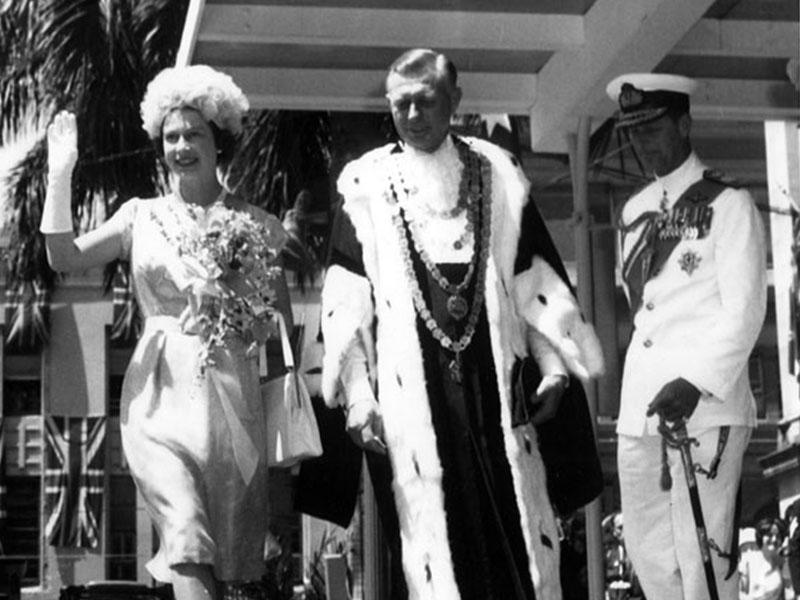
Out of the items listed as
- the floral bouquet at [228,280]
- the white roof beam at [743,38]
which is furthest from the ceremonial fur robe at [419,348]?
the white roof beam at [743,38]

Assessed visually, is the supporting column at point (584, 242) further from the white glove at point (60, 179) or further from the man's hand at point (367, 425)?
the white glove at point (60, 179)

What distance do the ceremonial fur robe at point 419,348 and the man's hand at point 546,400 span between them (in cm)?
8

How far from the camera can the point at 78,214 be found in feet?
→ 67.9

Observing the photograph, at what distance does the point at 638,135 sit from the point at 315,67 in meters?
2.81

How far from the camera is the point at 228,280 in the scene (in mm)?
7719

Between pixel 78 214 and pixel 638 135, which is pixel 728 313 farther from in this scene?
pixel 78 214

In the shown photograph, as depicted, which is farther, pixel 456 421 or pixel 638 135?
pixel 638 135

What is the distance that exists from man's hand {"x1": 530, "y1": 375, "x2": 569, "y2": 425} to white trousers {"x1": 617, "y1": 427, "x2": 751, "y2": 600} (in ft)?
2.23

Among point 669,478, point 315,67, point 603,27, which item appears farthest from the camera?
point 315,67

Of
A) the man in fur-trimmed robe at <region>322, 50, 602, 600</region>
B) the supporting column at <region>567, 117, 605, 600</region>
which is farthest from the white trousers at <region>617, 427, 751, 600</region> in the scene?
the supporting column at <region>567, 117, 605, 600</region>

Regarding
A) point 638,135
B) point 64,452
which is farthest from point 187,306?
point 64,452

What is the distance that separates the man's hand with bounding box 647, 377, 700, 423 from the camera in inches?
297

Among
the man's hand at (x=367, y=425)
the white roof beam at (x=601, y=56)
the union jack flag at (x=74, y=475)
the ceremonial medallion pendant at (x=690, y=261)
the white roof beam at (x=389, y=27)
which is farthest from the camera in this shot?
the union jack flag at (x=74, y=475)

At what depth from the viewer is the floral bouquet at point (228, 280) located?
7.65 metres
